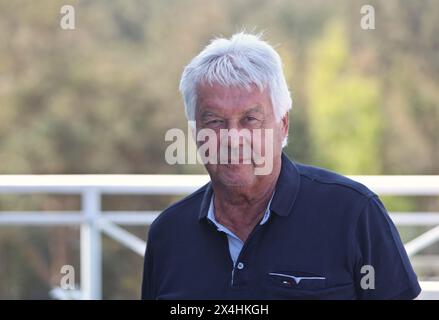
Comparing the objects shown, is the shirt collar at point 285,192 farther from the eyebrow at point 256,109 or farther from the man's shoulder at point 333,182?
the eyebrow at point 256,109

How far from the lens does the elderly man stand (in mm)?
1669

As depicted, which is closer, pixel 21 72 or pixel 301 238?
pixel 301 238

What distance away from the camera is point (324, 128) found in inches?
705

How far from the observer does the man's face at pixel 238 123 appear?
1.69 metres

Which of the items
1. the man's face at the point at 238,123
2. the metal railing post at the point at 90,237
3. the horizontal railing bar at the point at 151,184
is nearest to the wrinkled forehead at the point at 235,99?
the man's face at the point at 238,123

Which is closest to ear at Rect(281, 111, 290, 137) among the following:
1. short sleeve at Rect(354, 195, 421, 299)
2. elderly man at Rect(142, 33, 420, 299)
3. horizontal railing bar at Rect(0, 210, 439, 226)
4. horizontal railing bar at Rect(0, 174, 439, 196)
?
elderly man at Rect(142, 33, 420, 299)

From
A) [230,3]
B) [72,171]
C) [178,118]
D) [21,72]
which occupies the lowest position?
[72,171]

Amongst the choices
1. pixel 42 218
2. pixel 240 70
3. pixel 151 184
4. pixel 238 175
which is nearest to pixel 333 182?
pixel 238 175

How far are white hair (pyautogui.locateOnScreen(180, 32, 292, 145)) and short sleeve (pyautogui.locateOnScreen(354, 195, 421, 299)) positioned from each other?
1.01 ft

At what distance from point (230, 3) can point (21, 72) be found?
5228mm

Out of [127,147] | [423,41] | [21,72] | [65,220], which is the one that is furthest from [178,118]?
[65,220]

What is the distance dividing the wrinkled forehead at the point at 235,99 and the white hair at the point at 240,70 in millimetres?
10
